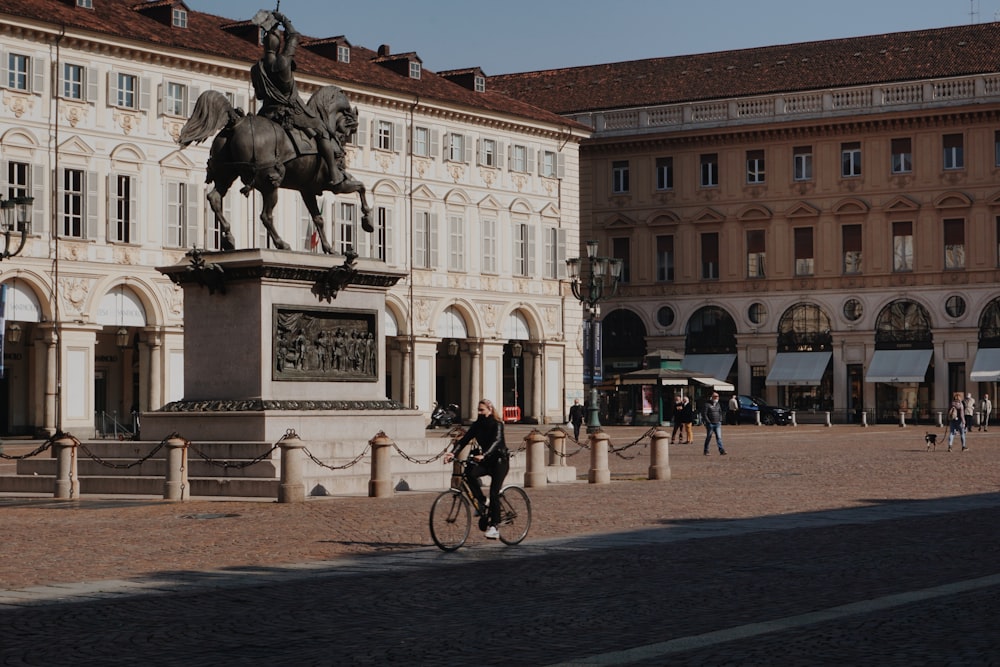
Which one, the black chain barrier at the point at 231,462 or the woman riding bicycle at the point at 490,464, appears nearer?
the woman riding bicycle at the point at 490,464

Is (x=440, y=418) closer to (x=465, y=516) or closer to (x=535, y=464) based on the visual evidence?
(x=535, y=464)

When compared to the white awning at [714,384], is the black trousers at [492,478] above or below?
below

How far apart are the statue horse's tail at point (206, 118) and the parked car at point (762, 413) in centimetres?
5481

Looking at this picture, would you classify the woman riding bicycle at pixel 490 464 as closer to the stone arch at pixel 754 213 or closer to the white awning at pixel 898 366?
the white awning at pixel 898 366

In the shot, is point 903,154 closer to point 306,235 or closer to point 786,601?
point 306,235

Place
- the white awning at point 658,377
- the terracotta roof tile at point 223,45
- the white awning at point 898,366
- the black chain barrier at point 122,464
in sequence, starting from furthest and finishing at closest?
1. the white awning at point 898,366
2. the white awning at point 658,377
3. the terracotta roof tile at point 223,45
4. the black chain barrier at point 122,464

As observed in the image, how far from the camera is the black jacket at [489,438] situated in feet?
64.8

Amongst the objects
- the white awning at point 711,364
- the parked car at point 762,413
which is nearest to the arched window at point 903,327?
the parked car at point 762,413

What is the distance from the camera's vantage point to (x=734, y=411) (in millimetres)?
81688

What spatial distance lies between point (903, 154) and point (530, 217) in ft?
58.0

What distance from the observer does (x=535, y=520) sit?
2306cm

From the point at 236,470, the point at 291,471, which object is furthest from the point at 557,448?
the point at 291,471

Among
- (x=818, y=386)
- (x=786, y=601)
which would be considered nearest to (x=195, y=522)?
(x=786, y=601)

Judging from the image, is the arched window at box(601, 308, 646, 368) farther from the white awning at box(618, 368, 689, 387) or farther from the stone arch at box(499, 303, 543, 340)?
the white awning at box(618, 368, 689, 387)
